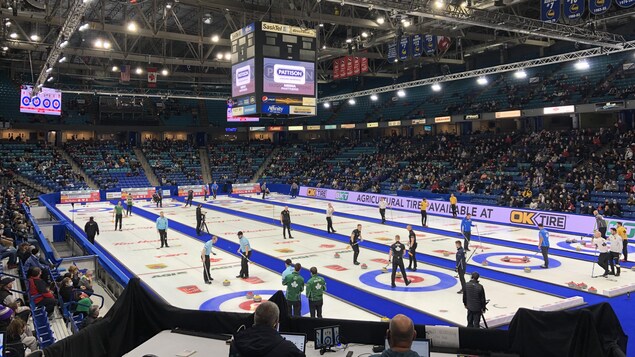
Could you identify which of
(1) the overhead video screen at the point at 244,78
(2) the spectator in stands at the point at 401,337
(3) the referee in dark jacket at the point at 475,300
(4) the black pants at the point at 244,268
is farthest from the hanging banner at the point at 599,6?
(2) the spectator in stands at the point at 401,337

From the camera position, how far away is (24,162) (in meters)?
Answer: 48.7

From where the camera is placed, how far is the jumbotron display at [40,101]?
41625 millimetres

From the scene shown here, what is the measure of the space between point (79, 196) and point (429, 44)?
32.9 metres

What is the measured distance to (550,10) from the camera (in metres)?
20.5

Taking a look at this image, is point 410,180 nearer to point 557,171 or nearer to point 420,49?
point 557,171

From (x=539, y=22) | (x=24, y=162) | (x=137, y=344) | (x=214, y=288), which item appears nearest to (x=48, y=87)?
(x=24, y=162)

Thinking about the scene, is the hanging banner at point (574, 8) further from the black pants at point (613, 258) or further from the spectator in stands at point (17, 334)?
the spectator in stands at point (17, 334)

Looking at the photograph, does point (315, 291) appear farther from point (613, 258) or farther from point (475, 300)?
point (613, 258)

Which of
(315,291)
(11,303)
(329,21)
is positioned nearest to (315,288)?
(315,291)

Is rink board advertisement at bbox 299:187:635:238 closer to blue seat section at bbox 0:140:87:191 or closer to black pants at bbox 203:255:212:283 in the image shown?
black pants at bbox 203:255:212:283

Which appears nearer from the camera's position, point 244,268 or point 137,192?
point 244,268

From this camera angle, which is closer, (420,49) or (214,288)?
(214,288)

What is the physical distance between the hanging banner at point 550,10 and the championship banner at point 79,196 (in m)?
38.1

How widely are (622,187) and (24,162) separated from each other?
49.8 metres
